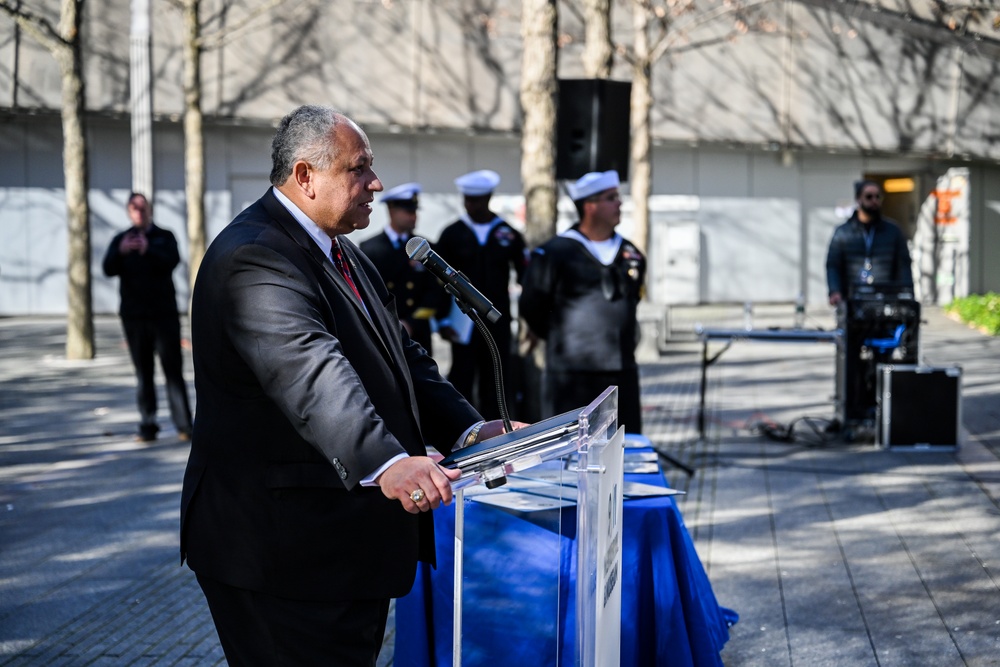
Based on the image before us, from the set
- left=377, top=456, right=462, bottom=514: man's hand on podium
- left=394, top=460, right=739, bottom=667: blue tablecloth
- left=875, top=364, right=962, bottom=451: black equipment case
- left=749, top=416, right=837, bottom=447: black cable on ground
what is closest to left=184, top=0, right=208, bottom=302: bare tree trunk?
left=749, top=416, right=837, bottom=447: black cable on ground

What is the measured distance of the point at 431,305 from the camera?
942 centimetres

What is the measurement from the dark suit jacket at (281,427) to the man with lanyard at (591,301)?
387 centimetres

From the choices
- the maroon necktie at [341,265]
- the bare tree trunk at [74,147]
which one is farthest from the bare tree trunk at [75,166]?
the maroon necktie at [341,265]

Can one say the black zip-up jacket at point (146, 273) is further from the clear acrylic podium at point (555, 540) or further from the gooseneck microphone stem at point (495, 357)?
the gooseneck microphone stem at point (495, 357)

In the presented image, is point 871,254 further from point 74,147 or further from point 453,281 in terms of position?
point 74,147

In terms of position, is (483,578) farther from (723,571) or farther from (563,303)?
(563,303)

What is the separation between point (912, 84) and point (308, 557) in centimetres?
2791

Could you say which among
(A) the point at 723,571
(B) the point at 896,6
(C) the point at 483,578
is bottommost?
(A) the point at 723,571

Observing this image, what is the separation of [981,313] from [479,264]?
15.2m

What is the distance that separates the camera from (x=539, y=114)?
10.7 meters

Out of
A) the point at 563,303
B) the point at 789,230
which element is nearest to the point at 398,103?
the point at 789,230

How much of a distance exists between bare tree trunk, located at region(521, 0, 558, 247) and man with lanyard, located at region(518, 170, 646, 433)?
146 inches

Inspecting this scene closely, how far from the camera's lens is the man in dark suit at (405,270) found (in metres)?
9.24

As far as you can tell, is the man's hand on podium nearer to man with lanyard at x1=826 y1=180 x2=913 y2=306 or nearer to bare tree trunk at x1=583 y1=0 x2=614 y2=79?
man with lanyard at x1=826 y1=180 x2=913 y2=306
